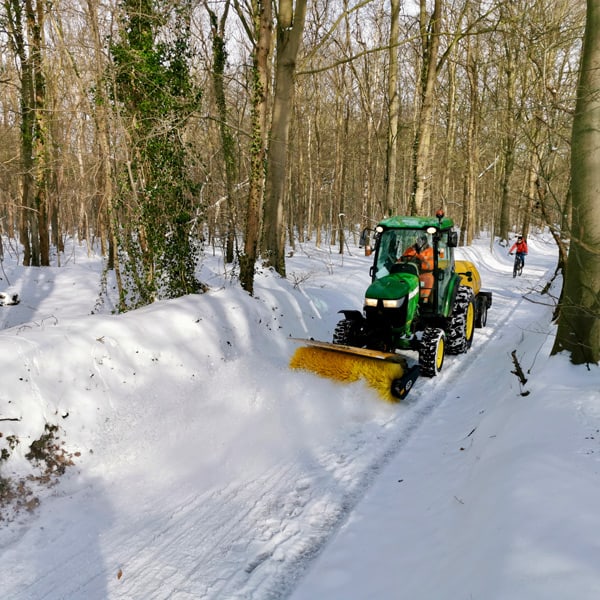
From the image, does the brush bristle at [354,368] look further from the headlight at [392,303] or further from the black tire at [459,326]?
the black tire at [459,326]

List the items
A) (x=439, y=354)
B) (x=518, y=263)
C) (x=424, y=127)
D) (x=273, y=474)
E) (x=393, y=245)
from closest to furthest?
(x=273, y=474) < (x=439, y=354) < (x=393, y=245) < (x=424, y=127) < (x=518, y=263)

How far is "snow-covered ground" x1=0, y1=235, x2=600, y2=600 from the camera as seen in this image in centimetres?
290

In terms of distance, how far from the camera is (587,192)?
489cm

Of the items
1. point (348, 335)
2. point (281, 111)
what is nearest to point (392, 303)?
point (348, 335)

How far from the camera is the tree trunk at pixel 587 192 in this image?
15.8ft

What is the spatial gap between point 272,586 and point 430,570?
1011mm

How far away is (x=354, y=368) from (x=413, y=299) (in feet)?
5.40

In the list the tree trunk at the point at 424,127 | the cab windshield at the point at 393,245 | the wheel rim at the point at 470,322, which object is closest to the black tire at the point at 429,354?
the cab windshield at the point at 393,245

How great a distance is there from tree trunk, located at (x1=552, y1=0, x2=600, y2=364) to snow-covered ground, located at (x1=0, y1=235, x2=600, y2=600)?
0.37 metres

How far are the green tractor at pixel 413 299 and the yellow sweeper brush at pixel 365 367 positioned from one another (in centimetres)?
78

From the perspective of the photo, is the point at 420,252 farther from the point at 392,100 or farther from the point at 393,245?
the point at 392,100

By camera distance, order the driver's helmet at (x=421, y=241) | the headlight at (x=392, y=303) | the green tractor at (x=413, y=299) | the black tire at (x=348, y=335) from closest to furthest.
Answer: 1. the headlight at (x=392, y=303)
2. the green tractor at (x=413, y=299)
3. the black tire at (x=348, y=335)
4. the driver's helmet at (x=421, y=241)

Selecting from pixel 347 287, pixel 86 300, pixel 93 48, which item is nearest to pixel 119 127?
pixel 93 48

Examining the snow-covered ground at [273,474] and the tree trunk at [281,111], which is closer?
the snow-covered ground at [273,474]
